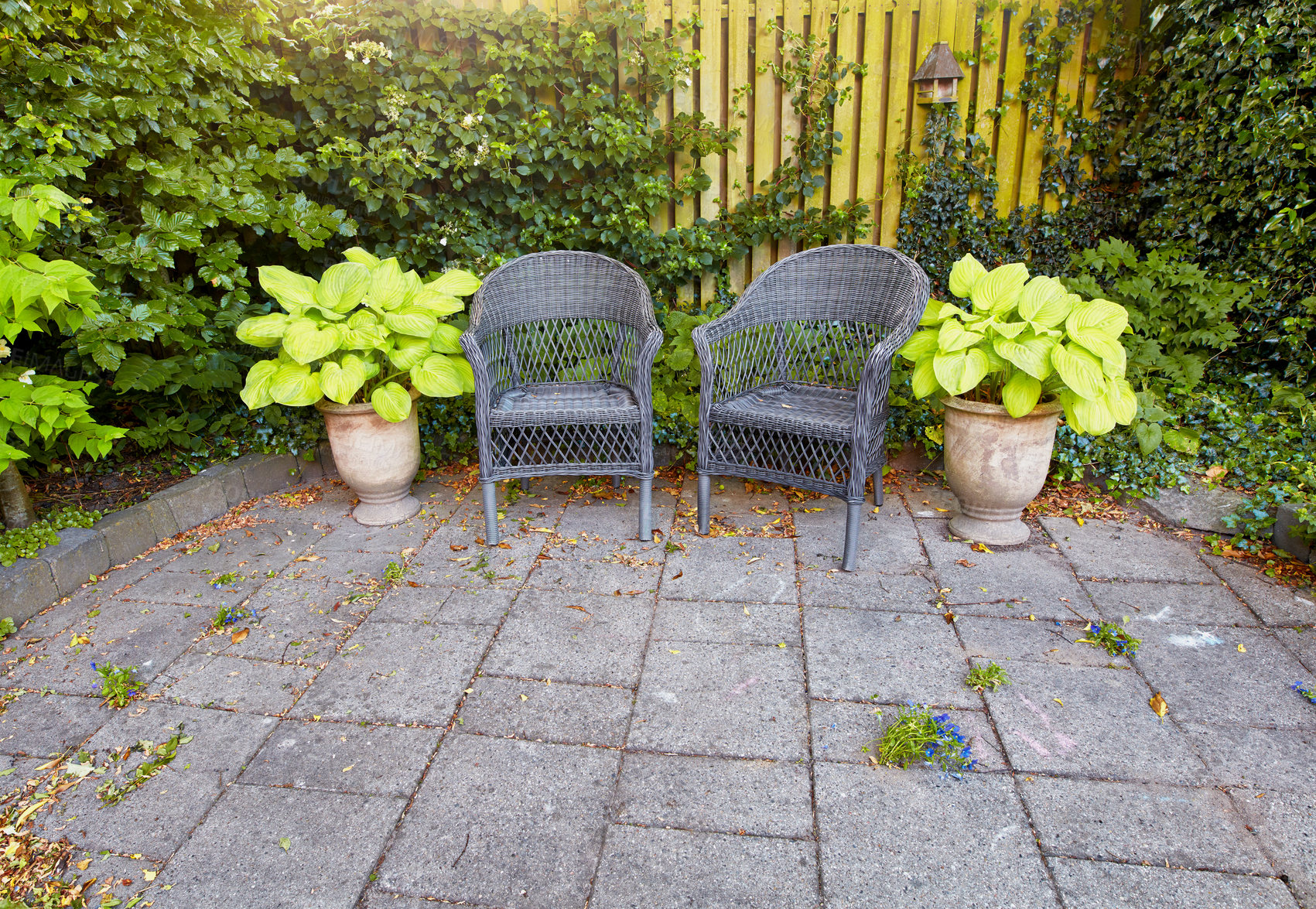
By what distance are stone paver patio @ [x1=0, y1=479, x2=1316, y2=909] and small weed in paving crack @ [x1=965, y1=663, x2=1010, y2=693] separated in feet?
0.10

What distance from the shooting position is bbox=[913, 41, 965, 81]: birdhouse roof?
356 cm

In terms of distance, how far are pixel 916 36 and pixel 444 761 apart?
3790mm

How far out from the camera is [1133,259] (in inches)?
136

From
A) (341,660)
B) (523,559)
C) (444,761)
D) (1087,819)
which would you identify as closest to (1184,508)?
(1087,819)

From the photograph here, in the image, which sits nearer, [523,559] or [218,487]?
[523,559]

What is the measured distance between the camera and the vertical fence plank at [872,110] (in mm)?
3658

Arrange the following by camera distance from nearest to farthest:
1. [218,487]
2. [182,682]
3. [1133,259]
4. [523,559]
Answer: [182,682] < [523,559] < [218,487] < [1133,259]

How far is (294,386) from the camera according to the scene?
2.54 metres

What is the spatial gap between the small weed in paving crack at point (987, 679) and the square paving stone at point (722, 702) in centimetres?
42

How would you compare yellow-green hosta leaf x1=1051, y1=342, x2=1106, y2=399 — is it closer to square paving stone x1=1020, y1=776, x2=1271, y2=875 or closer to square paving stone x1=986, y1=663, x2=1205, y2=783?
square paving stone x1=986, y1=663, x2=1205, y2=783

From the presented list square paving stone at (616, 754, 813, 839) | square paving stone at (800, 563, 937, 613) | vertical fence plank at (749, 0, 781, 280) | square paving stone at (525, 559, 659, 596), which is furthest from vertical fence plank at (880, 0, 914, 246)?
Answer: square paving stone at (616, 754, 813, 839)

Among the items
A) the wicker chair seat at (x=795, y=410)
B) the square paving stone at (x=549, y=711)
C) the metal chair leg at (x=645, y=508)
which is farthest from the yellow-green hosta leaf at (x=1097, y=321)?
the square paving stone at (x=549, y=711)

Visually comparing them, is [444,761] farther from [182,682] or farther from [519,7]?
[519,7]

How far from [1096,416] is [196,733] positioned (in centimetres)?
263
